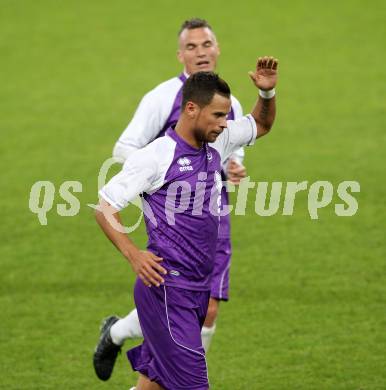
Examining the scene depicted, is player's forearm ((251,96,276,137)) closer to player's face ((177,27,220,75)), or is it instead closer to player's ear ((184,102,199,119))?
player's ear ((184,102,199,119))

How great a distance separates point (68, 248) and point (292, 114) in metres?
5.11

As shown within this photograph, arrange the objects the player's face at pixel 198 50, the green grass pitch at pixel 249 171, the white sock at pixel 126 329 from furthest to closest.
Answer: the green grass pitch at pixel 249 171 → the player's face at pixel 198 50 → the white sock at pixel 126 329

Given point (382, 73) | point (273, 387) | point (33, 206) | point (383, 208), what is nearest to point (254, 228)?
point (383, 208)

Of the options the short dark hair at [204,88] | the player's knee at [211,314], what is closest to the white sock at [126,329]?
the player's knee at [211,314]

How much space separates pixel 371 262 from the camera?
898 cm

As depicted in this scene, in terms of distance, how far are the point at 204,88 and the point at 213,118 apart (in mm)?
157

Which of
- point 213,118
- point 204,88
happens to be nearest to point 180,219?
point 213,118

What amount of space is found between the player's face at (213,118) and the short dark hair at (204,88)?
3 cm

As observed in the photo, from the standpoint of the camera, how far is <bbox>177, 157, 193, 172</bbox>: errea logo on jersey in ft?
17.5

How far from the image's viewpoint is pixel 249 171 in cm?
1160

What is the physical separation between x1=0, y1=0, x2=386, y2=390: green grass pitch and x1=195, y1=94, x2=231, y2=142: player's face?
2.08 metres

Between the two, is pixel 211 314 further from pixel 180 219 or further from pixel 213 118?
pixel 213 118

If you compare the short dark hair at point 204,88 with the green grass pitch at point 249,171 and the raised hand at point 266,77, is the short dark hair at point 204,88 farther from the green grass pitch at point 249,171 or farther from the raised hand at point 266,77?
the green grass pitch at point 249,171

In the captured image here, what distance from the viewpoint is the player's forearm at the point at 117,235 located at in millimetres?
5117
